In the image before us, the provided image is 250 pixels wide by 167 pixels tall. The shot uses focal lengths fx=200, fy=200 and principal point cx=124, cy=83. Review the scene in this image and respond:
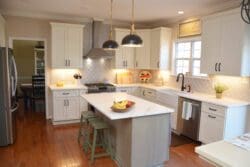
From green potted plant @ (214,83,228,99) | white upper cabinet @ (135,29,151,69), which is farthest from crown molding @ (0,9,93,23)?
green potted plant @ (214,83,228,99)

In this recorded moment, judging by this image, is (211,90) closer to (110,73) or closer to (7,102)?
(110,73)

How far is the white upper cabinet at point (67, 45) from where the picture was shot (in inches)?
197

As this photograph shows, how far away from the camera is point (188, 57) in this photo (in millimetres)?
4898

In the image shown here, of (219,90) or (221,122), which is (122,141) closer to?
(221,122)

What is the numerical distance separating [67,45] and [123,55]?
1.59 metres

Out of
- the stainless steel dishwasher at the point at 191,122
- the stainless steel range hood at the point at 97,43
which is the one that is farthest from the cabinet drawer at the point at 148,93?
the stainless steel range hood at the point at 97,43

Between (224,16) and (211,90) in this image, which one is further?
(211,90)

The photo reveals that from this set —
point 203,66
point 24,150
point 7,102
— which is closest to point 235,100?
point 203,66

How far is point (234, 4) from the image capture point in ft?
12.1

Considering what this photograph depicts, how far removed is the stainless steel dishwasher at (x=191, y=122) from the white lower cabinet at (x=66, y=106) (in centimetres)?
246

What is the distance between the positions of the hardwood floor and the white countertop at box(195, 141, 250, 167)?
182 cm

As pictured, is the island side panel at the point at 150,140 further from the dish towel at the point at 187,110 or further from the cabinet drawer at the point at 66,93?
the cabinet drawer at the point at 66,93

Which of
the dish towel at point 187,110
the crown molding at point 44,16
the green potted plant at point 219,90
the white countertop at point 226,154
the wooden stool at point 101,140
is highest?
the crown molding at point 44,16

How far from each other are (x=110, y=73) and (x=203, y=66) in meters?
2.77
